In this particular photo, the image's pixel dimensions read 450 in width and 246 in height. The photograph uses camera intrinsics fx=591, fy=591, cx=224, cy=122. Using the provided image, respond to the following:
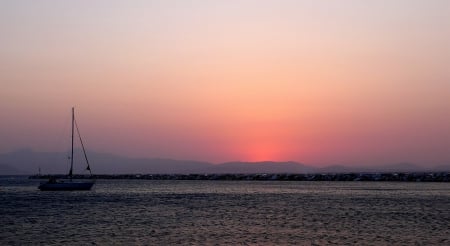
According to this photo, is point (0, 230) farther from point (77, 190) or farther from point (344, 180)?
point (344, 180)

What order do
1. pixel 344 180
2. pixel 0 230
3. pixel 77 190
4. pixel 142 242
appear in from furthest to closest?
pixel 344 180, pixel 77 190, pixel 0 230, pixel 142 242

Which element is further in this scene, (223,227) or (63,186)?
(63,186)

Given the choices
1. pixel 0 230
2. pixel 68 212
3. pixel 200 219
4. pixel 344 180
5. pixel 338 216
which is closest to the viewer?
pixel 0 230

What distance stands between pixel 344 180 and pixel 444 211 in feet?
422

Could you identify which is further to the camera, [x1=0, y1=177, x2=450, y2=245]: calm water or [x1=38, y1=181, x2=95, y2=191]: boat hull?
[x1=38, y1=181, x2=95, y2=191]: boat hull

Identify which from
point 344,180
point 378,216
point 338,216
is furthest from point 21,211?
point 344,180

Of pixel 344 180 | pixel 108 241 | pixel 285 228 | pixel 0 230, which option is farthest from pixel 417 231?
pixel 344 180

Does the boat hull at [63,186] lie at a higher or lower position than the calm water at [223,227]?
higher

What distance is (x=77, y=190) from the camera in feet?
314

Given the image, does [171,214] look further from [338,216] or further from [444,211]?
[444,211]

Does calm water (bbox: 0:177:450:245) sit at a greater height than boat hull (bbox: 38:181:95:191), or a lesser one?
lesser

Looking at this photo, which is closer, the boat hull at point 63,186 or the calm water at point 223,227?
the calm water at point 223,227

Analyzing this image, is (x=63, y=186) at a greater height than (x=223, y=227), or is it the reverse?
(x=63, y=186)

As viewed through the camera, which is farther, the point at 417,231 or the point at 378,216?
the point at 378,216
